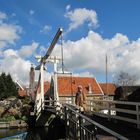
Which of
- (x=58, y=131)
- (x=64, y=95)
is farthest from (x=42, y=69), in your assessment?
(x=64, y=95)

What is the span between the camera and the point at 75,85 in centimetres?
6025

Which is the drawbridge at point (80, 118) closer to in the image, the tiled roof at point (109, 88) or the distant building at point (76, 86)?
the distant building at point (76, 86)

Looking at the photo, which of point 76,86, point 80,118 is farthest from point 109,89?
point 80,118

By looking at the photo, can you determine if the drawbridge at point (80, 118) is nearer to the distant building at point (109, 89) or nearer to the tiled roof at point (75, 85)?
the tiled roof at point (75, 85)

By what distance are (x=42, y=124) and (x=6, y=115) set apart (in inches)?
309

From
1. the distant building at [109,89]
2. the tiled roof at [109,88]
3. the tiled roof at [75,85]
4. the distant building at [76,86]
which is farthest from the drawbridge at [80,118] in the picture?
the tiled roof at [109,88]

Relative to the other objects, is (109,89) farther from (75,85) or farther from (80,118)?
(80,118)

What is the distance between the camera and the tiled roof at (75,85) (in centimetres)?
5722

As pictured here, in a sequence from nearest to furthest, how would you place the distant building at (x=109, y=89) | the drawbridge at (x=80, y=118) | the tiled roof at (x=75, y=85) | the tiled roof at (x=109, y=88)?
1. the drawbridge at (x=80, y=118)
2. the tiled roof at (x=75, y=85)
3. the distant building at (x=109, y=89)
4. the tiled roof at (x=109, y=88)

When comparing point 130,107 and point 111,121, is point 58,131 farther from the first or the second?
point 130,107

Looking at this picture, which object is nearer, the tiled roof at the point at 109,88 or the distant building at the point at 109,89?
the distant building at the point at 109,89

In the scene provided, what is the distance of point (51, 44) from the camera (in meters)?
26.2

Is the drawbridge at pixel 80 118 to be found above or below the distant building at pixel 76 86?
below

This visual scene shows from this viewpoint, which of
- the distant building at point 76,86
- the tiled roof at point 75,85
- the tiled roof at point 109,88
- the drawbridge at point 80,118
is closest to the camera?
the drawbridge at point 80,118
